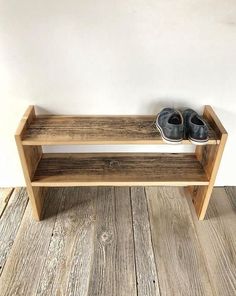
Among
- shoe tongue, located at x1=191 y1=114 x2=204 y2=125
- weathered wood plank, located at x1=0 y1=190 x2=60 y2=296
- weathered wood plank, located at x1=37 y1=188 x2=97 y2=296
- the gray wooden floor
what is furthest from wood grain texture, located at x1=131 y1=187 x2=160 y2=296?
shoe tongue, located at x1=191 y1=114 x2=204 y2=125

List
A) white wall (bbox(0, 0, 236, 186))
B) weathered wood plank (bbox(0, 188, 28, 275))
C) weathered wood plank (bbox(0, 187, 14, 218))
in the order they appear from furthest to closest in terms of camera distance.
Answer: weathered wood plank (bbox(0, 187, 14, 218)), weathered wood plank (bbox(0, 188, 28, 275)), white wall (bbox(0, 0, 236, 186))

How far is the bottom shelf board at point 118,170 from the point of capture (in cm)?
114

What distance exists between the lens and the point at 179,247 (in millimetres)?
1146

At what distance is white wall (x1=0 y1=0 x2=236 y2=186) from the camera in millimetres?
982

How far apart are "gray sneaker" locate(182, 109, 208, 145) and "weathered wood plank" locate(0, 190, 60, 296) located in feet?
2.44

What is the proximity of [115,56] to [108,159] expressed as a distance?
18.7 inches

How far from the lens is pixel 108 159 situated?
1277 mm

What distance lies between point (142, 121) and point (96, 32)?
0.41m

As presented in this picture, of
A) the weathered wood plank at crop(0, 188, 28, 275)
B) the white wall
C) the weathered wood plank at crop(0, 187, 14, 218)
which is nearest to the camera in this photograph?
the white wall

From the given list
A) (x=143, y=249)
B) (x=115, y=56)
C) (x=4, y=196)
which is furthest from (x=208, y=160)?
(x=4, y=196)

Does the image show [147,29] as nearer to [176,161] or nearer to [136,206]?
[176,161]

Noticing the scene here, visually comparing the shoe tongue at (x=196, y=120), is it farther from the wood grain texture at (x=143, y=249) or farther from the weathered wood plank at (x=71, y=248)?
the weathered wood plank at (x=71, y=248)

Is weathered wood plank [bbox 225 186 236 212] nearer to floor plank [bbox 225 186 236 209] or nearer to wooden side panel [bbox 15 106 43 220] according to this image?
floor plank [bbox 225 186 236 209]

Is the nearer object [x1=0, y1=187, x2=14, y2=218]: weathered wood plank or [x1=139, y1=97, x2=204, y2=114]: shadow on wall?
[x1=139, y1=97, x2=204, y2=114]: shadow on wall
